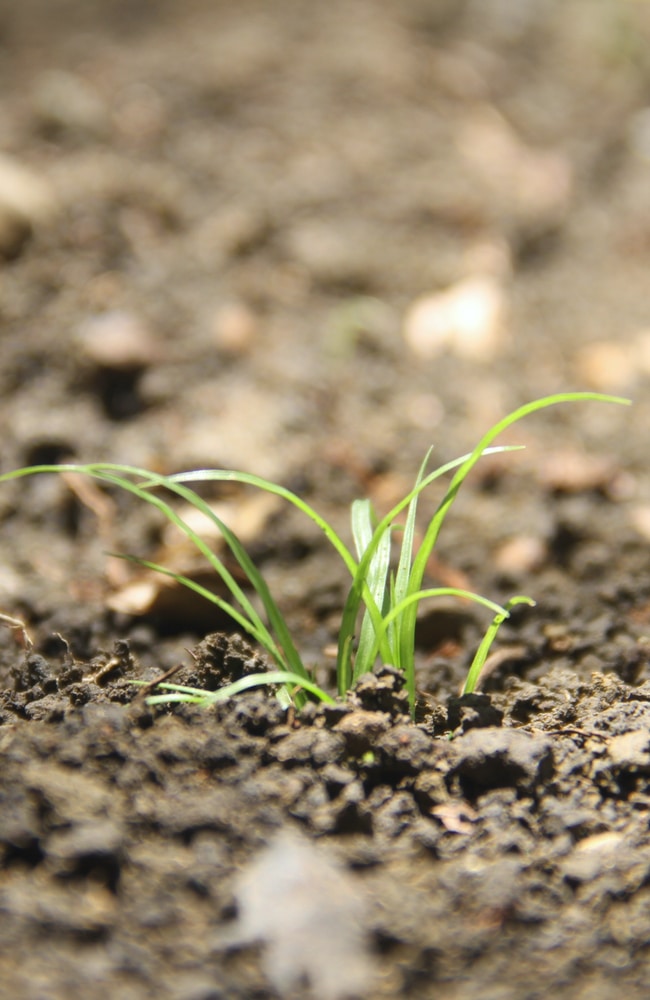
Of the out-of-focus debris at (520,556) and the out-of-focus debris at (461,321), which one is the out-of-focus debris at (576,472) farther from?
the out-of-focus debris at (461,321)

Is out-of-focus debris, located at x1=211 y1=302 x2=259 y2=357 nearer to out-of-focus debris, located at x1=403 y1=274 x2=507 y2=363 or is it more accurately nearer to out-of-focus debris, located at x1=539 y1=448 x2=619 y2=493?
out-of-focus debris, located at x1=403 y1=274 x2=507 y2=363

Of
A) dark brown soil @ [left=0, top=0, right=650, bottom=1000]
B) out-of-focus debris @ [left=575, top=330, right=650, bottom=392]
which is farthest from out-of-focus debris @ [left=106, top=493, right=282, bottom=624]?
out-of-focus debris @ [left=575, top=330, right=650, bottom=392]

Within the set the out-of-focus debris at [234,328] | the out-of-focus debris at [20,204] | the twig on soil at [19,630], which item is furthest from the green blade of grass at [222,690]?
the out-of-focus debris at [20,204]

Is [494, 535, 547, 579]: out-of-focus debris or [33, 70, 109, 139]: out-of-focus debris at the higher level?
[33, 70, 109, 139]: out-of-focus debris

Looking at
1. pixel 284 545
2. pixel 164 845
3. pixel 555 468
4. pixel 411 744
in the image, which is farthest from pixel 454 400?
pixel 164 845

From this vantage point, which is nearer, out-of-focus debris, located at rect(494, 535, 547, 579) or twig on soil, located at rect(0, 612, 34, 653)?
twig on soil, located at rect(0, 612, 34, 653)

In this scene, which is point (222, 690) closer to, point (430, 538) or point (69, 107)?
point (430, 538)

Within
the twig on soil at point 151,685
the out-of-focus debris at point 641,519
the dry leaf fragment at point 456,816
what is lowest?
the dry leaf fragment at point 456,816

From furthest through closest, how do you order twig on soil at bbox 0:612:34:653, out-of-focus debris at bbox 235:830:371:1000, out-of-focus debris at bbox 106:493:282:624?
1. out-of-focus debris at bbox 106:493:282:624
2. twig on soil at bbox 0:612:34:653
3. out-of-focus debris at bbox 235:830:371:1000
